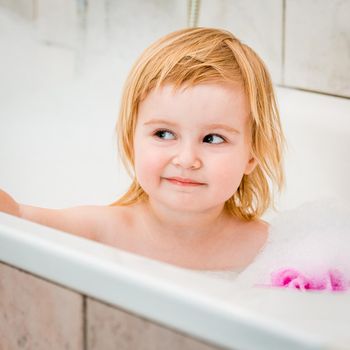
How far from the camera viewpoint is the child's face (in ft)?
4.15

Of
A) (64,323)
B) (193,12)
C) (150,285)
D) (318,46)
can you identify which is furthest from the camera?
(193,12)

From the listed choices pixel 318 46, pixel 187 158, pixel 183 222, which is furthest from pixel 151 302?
pixel 318 46

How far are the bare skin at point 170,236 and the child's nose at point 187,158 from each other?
141 mm

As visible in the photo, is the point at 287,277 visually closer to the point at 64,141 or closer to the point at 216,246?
the point at 216,246

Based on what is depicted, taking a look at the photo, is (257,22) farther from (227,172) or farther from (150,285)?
(150,285)

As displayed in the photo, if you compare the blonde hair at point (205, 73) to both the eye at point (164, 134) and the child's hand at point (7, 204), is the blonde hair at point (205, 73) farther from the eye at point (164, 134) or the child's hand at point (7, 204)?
the child's hand at point (7, 204)

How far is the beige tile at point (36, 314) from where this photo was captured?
102 centimetres

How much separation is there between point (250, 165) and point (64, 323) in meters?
0.48

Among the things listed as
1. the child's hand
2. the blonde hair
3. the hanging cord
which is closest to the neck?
the blonde hair

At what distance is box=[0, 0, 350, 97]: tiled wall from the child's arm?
652 millimetres

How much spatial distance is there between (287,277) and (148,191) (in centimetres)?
24

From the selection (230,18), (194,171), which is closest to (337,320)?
(194,171)

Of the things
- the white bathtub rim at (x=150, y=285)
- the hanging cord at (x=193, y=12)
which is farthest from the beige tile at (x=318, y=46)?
the white bathtub rim at (x=150, y=285)

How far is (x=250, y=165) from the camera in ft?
4.58
